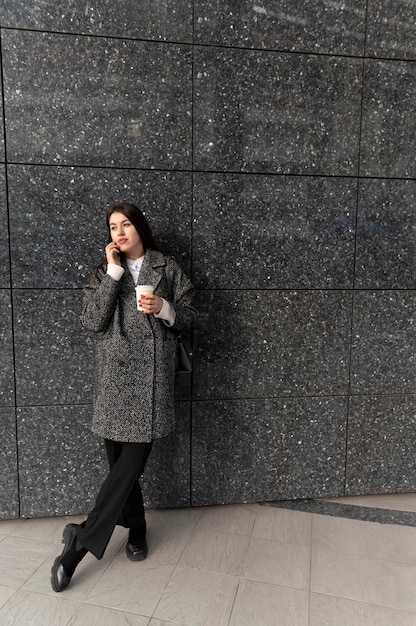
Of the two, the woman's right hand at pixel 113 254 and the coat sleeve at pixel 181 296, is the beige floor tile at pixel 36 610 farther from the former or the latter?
the woman's right hand at pixel 113 254

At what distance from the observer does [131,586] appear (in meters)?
2.38

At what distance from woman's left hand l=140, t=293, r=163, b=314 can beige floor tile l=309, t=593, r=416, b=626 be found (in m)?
1.64

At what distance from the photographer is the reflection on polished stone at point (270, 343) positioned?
303cm

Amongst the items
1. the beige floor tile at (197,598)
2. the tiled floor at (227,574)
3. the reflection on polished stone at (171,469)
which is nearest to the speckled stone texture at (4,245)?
the reflection on polished stone at (171,469)

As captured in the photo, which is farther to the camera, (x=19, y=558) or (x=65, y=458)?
(x=65, y=458)

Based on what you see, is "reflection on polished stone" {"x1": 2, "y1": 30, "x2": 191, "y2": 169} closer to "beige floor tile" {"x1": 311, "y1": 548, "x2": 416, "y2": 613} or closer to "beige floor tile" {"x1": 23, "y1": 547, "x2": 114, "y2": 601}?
"beige floor tile" {"x1": 23, "y1": 547, "x2": 114, "y2": 601}

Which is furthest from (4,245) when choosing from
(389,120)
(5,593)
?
(389,120)

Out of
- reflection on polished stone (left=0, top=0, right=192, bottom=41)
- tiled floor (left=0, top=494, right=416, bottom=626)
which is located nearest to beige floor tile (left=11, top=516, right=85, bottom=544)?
tiled floor (left=0, top=494, right=416, bottom=626)

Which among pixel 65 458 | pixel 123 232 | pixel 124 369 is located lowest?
pixel 65 458

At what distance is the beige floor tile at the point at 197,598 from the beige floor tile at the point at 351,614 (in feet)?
1.35

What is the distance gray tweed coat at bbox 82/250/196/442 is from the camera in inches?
93.5

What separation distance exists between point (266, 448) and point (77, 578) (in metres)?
1.38

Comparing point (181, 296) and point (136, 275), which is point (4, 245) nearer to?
point (136, 275)

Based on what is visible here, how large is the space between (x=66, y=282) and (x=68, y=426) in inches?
35.9
